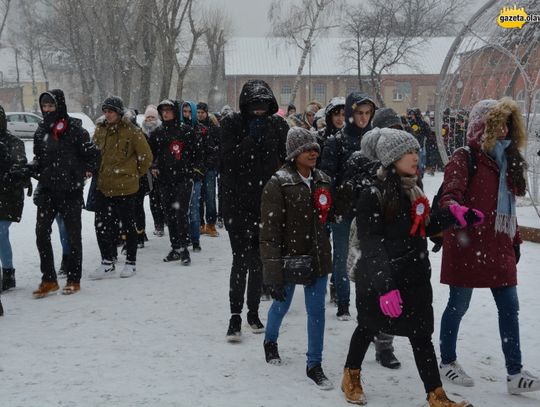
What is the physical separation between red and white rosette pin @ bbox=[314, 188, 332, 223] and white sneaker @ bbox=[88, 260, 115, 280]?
12.7ft

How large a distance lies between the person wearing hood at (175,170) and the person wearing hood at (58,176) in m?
1.52

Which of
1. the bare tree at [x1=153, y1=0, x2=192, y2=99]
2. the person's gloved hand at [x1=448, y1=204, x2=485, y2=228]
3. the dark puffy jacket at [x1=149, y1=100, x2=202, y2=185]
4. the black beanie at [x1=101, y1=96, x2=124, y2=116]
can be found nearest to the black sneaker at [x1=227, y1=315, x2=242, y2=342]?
the person's gloved hand at [x1=448, y1=204, x2=485, y2=228]

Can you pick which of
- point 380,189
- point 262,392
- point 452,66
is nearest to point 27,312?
point 262,392

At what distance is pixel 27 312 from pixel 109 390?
2.19 metres

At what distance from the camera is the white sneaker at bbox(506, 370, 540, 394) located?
13.5 ft

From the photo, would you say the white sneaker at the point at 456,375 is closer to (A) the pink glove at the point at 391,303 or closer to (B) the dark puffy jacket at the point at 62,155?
(A) the pink glove at the point at 391,303

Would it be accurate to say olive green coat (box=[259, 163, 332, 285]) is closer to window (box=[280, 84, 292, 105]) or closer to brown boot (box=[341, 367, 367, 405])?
brown boot (box=[341, 367, 367, 405])

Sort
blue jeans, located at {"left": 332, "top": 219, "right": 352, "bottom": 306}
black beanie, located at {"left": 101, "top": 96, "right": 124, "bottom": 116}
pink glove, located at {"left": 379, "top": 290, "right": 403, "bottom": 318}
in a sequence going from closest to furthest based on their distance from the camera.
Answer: pink glove, located at {"left": 379, "top": 290, "right": 403, "bottom": 318}, blue jeans, located at {"left": 332, "top": 219, "right": 352, "bottom": 306}, black beanie, located at {"left": 101, "top": 96, "right": 124, "bottom": 116}

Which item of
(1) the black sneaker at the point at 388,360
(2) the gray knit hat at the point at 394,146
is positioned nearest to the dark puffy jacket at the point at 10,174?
(1) the black sneaker at the point at 388,360

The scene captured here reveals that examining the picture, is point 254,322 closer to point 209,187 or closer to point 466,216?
point 466,216

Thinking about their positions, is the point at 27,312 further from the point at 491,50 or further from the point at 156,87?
the point at 156,87

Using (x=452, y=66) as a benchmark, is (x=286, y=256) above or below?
below

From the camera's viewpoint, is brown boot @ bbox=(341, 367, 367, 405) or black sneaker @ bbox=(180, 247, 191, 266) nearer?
brown boot @ bbox=(341, 367, 367, 405)

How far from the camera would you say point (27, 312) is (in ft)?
19.9
